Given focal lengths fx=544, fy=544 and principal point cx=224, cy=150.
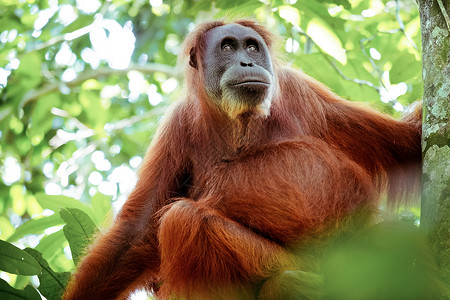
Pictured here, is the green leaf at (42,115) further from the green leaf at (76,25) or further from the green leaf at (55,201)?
the green leaf at (55,201)

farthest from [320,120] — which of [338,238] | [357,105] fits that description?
[338,238]

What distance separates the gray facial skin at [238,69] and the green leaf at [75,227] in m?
1.30

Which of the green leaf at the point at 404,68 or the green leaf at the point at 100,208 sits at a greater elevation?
the green leaf at the point at 404,68

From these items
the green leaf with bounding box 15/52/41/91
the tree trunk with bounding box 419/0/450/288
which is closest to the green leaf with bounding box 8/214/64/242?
the tree trunk with bounding box 419/0/450/288

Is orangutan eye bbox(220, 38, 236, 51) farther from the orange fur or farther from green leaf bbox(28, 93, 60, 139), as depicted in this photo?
green leaf bbox(28, 93, 60, 139)

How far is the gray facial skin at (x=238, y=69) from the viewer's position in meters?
3.98

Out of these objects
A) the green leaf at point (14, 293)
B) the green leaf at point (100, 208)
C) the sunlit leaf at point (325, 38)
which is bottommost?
the green leaf at point (14, 293)

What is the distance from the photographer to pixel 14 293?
2863 mm

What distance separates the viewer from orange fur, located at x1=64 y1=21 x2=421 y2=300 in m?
3.52

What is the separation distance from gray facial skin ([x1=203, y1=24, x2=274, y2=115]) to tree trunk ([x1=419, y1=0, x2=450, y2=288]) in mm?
1274

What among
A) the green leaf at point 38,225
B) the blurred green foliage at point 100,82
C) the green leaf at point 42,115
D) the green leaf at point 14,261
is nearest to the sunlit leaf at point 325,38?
the blurred green foliage at point 100,82

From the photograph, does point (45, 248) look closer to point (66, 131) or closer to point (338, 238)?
point (338, 238)

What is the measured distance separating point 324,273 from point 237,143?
1.23 m

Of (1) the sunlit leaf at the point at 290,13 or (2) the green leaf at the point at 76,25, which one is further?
(2) the green leaf at the point at 76,25
